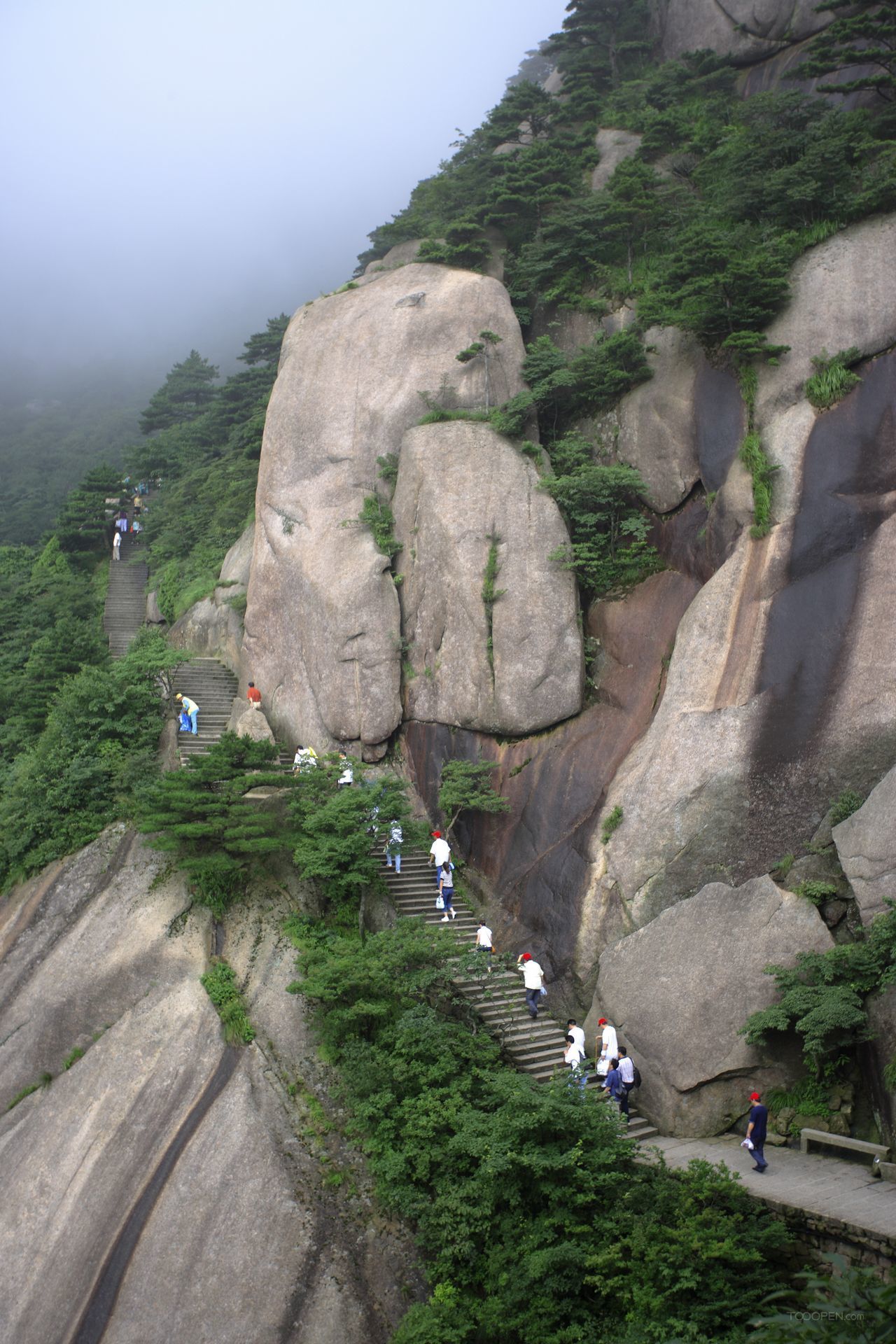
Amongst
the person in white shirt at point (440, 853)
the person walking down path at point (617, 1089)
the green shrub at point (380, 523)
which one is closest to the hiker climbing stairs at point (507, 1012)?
the person walking down path at point (617, 1089)

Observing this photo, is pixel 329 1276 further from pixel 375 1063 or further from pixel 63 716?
pixel 63 716

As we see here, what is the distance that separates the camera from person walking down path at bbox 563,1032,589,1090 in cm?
1322

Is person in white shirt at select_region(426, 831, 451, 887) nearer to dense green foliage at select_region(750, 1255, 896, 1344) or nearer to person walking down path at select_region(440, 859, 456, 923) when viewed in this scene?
person walking down path at select_region(440, 859, 456, 923)

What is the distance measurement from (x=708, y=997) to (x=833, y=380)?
1212 centimetres

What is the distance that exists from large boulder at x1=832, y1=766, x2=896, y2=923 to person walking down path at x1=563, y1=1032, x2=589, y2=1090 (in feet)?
16.3

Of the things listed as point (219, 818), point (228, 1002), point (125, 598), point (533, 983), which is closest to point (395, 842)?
point (219, 818)

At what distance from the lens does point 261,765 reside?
1873 centimetres

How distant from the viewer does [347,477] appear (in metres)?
24.7

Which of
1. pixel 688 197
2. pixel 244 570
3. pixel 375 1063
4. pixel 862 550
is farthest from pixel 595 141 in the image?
pixel 375 1063

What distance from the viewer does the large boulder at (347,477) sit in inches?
888

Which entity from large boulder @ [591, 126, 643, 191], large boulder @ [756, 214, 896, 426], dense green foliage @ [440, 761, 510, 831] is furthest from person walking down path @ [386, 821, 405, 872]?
large boulder @ [591, 126, 643, 191]

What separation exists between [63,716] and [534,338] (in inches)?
678

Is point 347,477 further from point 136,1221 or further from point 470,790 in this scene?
point 136,1221

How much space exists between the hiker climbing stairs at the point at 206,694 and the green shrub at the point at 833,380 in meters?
16.2
